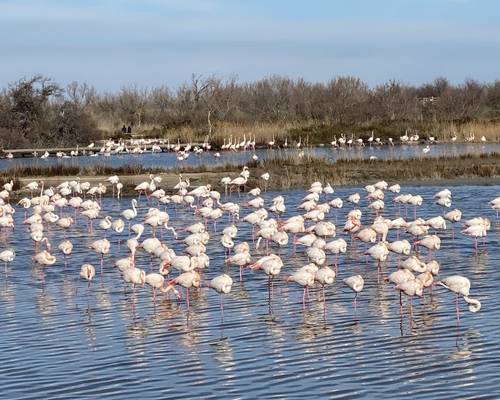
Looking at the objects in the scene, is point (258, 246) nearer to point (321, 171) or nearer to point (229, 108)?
point (321, 171)

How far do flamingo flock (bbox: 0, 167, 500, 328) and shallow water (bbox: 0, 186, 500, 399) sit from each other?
229 mm

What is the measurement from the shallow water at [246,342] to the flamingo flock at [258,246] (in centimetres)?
23

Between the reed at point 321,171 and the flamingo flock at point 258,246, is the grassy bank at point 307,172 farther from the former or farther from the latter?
the flamingo flock at point 258,246

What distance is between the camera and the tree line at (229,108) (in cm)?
5647

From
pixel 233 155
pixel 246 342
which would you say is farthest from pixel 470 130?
pixel 246 342

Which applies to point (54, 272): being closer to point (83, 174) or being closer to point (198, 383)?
point (198, 383)

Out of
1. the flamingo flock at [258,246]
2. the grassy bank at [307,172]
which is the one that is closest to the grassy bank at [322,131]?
the grassy bank at [307,172]

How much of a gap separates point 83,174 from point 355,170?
27.9ft


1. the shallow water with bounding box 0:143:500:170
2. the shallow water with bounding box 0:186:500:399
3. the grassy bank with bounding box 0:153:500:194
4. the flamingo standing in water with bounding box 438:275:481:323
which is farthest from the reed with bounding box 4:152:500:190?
the flamingo standing in water with bounding box 438:275:481:323

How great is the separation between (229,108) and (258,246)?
5037cm

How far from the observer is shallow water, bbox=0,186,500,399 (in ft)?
30.9

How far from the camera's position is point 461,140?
158 ft

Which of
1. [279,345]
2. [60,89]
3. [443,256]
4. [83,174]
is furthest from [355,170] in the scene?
[60,89]

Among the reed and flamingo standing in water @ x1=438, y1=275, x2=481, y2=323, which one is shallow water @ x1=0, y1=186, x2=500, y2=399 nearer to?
flamingo standing in water @ x1=438, y1=275, x2=481, y2=323
